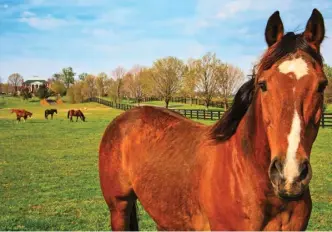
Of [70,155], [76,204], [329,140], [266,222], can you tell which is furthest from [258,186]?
[329,140]

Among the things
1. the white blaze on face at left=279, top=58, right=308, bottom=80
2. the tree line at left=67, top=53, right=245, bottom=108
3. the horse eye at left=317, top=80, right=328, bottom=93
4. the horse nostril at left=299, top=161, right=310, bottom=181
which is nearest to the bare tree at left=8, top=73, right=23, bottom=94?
the tree line at left=67, top=53, right=245, bottom=108

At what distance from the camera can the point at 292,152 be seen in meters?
1.86

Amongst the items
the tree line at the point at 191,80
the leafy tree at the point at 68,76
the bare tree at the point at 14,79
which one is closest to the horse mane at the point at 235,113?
the tree line at the point at 191,80

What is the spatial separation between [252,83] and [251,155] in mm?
533

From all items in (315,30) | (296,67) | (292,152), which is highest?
(315,30)

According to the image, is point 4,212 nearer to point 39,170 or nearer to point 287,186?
point 39,170

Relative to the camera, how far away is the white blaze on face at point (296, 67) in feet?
6.70

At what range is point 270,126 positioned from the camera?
2070mm

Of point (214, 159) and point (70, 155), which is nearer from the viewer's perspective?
point (214, 159)

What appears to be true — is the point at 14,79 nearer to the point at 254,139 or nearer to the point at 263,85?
the point at 254,139

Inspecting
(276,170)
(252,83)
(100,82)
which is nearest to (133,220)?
(252,83)

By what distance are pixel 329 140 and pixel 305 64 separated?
16.6 meters

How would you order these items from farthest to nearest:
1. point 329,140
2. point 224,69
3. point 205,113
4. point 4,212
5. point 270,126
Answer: point 224,69, point 205,113, point 329,140, point 4,212, point 270,126

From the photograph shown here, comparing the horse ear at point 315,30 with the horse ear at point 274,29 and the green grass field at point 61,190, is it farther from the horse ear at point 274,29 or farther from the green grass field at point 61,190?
the green grass field at point 61,190
